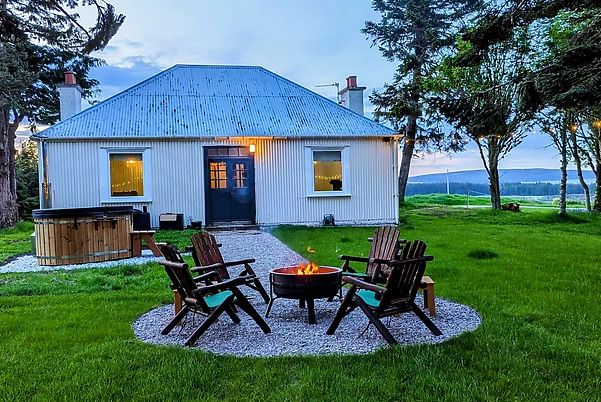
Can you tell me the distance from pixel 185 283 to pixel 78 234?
529 cm

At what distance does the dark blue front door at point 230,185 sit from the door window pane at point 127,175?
5.97 feet

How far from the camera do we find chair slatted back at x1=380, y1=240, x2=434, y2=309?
4.12m

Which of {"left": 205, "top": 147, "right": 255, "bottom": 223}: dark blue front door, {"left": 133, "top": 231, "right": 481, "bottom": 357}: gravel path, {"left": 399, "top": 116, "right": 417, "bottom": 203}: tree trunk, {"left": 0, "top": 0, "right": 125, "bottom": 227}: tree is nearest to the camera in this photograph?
{"left": 133, "top": 231, "right": 481, "bottom": 357}: gravel path

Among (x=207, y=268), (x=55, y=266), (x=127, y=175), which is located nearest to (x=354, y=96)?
(x=127, y=175)

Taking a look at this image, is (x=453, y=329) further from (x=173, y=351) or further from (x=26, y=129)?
(x=26, y=129)

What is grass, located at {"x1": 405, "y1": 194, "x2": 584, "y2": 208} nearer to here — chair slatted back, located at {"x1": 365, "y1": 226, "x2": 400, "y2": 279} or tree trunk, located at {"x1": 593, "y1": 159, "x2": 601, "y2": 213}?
tree trunk, located at {"x1": 593, "y1": 159, "x2": 601, "y2": 213}

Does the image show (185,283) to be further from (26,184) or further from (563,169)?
(26,184)

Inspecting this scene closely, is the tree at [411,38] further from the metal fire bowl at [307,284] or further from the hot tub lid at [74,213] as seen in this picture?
the metal fire bowl at [307,284]

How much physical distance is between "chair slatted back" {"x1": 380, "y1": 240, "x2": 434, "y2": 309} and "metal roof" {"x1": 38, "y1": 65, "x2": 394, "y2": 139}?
9457 mm

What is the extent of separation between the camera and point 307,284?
459cm

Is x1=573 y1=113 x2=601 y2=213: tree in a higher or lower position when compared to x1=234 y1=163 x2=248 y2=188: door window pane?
higher

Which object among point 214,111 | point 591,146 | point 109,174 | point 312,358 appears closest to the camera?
point 312,358

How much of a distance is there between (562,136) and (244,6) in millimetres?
11683

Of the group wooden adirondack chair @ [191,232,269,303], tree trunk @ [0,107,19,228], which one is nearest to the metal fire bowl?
wooden adirondack chair @ [191,232,269,303]
